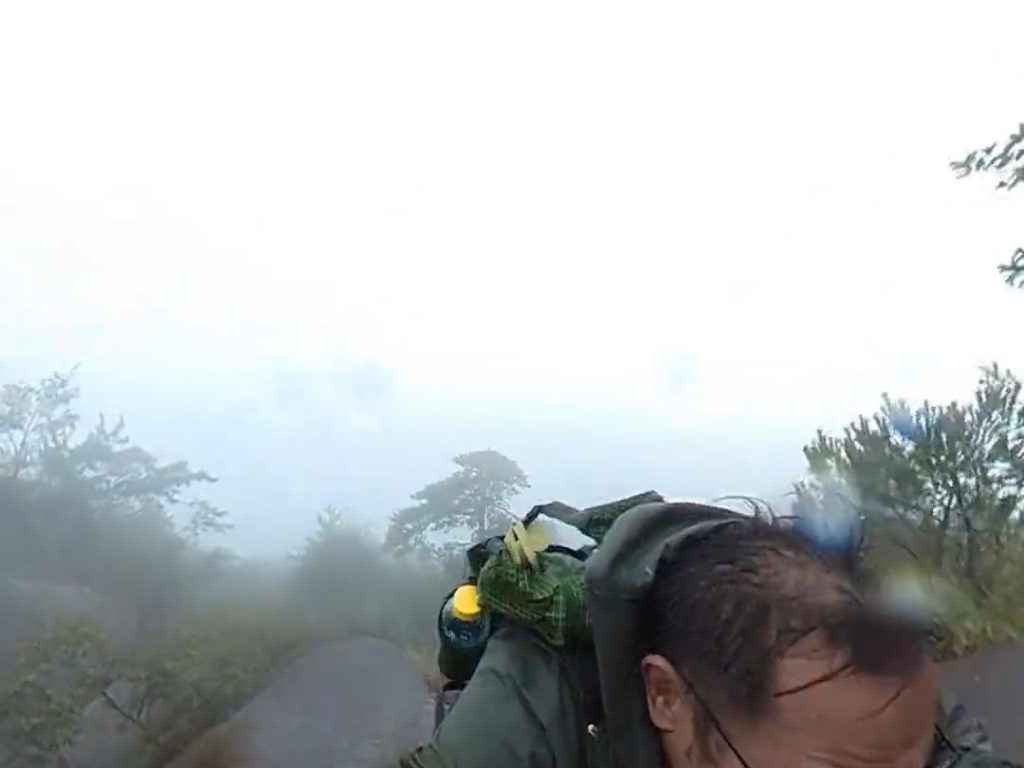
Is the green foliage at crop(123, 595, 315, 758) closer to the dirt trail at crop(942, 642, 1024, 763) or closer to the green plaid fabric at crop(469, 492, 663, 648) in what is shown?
the dirt trail at crop(942, 642, 1024, 763)

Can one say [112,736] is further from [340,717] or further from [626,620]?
[626,620]

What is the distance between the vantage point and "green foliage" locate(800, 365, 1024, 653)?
10.4 feet

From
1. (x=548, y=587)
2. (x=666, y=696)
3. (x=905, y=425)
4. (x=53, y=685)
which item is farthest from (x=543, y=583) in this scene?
(x=905, y=425)

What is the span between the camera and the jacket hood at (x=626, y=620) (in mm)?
508

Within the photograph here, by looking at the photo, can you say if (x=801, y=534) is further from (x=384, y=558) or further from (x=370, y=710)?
(x=384, y=558)

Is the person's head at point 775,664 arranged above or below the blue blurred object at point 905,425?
above

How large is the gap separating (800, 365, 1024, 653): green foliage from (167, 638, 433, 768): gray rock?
4.38 ft

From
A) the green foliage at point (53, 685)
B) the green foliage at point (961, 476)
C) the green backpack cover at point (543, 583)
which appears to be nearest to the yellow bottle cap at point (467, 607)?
the green backpack cover at point (543, 583)

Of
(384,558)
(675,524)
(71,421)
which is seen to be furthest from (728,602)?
(71,421)

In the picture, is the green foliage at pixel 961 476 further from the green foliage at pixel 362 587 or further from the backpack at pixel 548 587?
the backpack at pixel 548 587

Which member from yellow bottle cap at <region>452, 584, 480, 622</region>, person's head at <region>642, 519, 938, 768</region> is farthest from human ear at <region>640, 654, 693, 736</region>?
yellow bottle cap at <region>452, 584, 480, 622</region>

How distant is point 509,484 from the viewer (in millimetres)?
2930

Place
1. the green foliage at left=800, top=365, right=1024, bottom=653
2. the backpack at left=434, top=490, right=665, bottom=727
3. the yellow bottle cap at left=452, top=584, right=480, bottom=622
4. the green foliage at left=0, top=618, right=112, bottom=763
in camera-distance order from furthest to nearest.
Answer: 1. the green foliage at left=800, top=365, right=1024, bottom=653
2. the green foliage at left=0, top=618, right=112, bottom=763
3. the yellow bottle cap at left=452, top=584, right=480, bottom=622
4. the backpack at left=434, top=490, right=665, bottom=727

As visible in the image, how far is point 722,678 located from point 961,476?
3.13 meters
